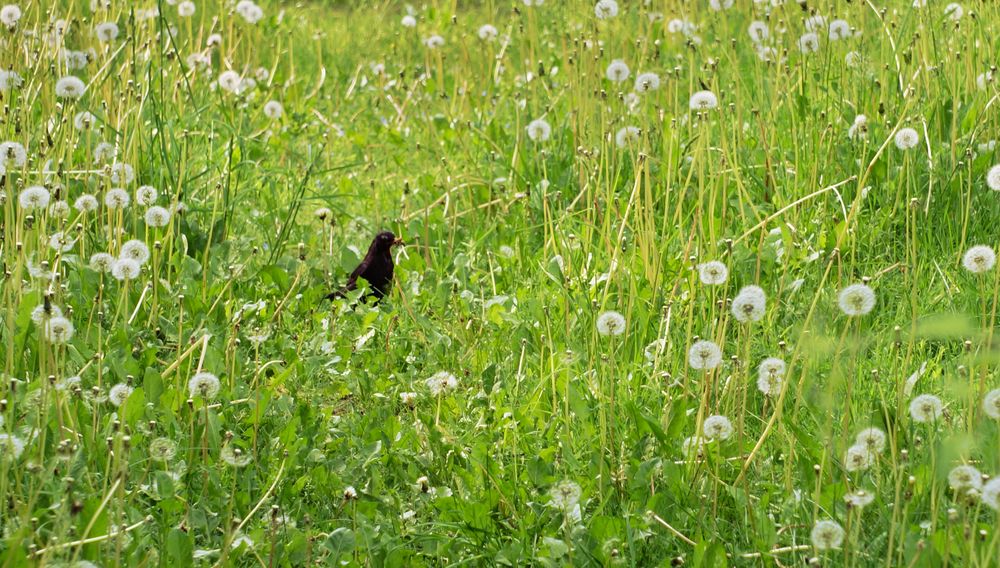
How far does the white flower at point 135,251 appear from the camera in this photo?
245 centimetres

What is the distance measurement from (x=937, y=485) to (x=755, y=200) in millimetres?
1647

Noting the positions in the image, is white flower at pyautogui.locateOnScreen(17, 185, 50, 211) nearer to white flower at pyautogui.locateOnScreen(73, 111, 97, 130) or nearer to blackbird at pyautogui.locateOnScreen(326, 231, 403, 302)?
white flower at pyautogui.locateOnScreen(73, 111, 97, 130)

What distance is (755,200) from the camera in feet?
11.3

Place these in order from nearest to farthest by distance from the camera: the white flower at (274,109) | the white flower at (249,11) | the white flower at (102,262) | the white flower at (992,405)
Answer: the white flower at (992,405) → the white flower at (102,262) → the white flower at (274,109) → the white flower at (249,11)

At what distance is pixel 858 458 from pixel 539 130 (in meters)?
2.13

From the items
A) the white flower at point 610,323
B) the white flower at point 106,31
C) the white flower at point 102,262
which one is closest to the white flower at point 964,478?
the white flower at point 610,323

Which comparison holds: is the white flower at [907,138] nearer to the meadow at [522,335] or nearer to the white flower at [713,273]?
the meadow at [522,335]

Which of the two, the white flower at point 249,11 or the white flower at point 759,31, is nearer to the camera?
the white flower at point 759,31

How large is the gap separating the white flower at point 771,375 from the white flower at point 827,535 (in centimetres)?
34

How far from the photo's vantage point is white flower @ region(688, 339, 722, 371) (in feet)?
6.38

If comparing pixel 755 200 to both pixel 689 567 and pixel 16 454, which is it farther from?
pixel 16 454

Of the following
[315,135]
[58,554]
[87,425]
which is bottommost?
[315,135]

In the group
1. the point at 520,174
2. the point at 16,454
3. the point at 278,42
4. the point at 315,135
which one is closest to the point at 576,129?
the point at 520,174

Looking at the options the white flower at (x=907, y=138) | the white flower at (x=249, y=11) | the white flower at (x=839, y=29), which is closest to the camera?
the white flower at (x=907, y=138)
